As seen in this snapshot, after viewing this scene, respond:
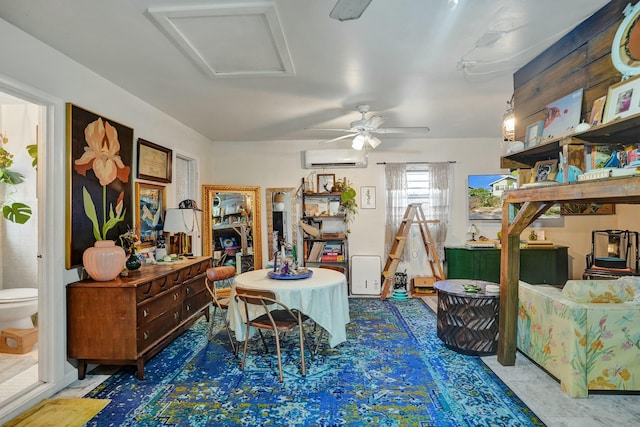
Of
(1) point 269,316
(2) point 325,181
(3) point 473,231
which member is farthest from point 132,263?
(3) point 473,231

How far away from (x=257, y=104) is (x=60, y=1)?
2.13m

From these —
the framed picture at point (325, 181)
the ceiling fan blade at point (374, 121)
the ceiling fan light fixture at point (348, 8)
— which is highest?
the ceiling fan blade at point (374, 121)

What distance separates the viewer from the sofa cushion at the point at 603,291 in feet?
8.82

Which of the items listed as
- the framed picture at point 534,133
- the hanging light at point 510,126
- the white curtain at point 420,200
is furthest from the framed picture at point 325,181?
the framed picture at point 534,133

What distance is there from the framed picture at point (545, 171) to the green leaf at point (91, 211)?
3.67 meters

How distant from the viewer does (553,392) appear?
263cm

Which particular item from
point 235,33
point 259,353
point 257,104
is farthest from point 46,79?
point 259,353

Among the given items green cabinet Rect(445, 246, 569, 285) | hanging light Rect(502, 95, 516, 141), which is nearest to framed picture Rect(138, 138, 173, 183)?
hanging light Rect(502, 95, 516, 141)

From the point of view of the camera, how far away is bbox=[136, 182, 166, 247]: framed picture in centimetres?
388

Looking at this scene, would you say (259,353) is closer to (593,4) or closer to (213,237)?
(213,237)

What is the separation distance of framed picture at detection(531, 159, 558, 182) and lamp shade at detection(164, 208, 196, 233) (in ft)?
11.5

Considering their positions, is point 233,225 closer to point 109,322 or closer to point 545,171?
point 109,322

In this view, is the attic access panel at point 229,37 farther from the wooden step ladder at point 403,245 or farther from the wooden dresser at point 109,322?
the wooden step ladder at point 403,245

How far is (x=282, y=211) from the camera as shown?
6.02 metres
